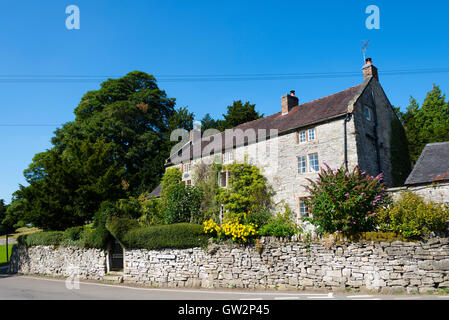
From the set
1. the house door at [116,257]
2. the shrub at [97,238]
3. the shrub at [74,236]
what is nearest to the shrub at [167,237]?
the shrub at [97,238]

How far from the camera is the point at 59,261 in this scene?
22391mm

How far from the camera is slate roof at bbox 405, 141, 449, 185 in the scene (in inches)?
615

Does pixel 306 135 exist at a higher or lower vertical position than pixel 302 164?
higher

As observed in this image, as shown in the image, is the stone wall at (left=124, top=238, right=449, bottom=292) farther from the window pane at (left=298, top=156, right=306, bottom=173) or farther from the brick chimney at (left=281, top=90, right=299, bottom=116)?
the brick chimney at (left=281, top=90, right=299, bottom=116)

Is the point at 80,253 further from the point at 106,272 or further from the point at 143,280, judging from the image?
the point at 143,280

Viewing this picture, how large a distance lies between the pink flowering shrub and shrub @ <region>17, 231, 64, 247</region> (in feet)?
63.4

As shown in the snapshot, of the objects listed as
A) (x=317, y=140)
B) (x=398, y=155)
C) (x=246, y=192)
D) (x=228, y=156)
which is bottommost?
(x=246, y=192)

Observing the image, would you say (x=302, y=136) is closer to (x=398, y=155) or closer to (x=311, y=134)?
(x=311, y=134)

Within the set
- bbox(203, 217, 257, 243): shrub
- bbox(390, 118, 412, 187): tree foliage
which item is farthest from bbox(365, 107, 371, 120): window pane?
bbox(203, 217, 257, 243): shrub

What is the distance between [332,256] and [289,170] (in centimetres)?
962

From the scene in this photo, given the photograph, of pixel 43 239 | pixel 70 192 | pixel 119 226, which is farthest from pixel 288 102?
pixel 43 239

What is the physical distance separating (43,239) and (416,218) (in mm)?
25141

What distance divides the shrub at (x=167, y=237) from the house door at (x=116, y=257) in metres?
2.32

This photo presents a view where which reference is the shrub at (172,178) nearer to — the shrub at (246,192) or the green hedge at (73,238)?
the shrub at (246,192)
